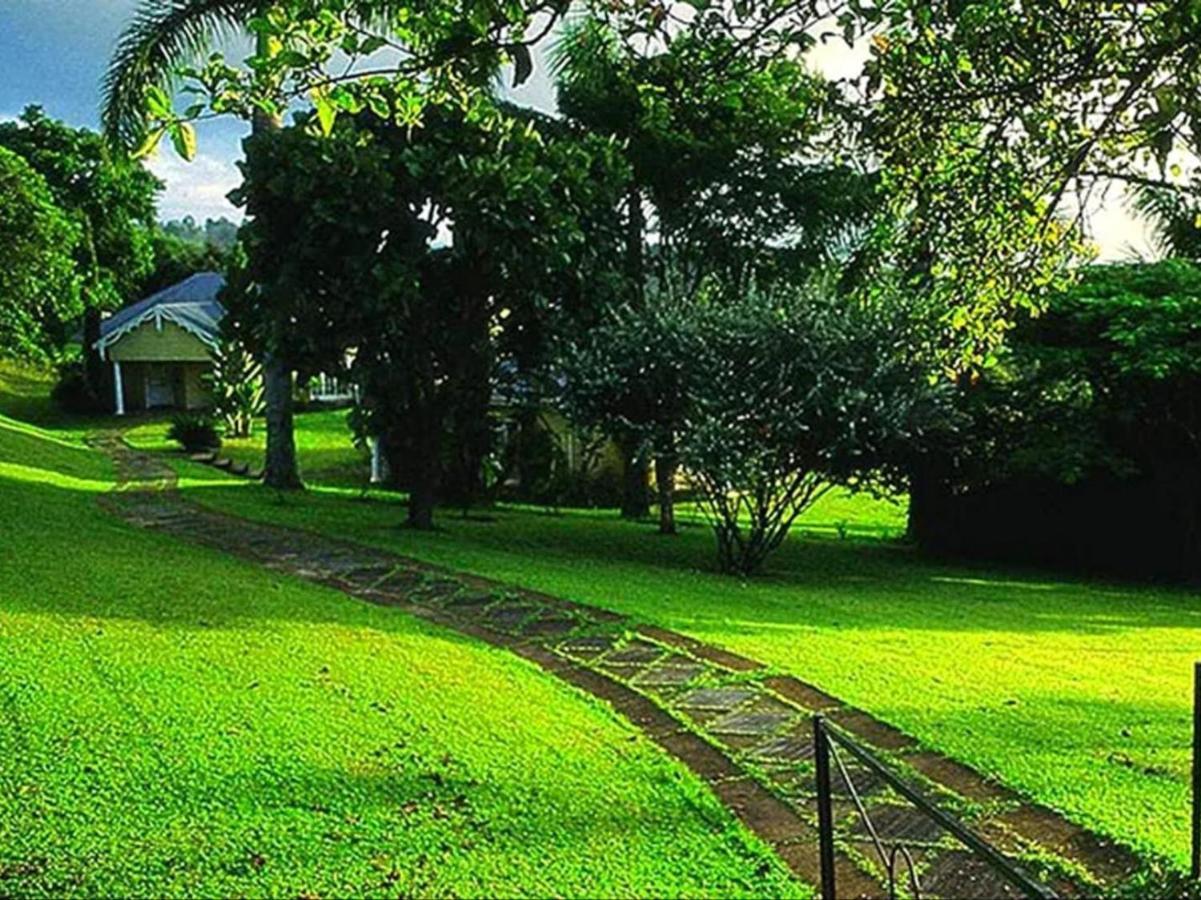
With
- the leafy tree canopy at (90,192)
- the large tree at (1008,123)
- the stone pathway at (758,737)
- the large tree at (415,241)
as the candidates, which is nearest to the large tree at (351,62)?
the large tree at (1008,123)

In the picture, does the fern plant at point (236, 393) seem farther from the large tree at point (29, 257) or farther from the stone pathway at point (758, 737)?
the stone pathway at point (758, 737)

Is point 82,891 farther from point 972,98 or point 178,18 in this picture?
point 178,18

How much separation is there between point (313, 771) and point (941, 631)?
613 cm

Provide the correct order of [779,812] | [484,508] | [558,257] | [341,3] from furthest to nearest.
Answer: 1. [484,508]
2. [558,257]
3. [779,812]
4. [341,3]

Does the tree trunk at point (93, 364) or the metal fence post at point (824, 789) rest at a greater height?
the tree trunk at point (93, 364)

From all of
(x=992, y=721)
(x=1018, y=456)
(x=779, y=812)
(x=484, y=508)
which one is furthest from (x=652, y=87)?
(x=484, y=508)

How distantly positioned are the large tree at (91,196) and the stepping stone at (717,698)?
29494mm

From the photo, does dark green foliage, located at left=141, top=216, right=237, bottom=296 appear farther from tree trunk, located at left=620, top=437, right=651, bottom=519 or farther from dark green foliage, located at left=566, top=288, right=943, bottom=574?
dark green foliage, located at left=566, top=288, right=943, bottom=574

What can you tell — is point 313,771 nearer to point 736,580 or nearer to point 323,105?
point 323,105

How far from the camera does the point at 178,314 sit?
3525 centimetres

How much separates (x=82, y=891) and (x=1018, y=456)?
13.5m

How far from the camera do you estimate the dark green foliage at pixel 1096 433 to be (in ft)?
46.9

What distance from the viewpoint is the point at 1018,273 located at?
671 cm

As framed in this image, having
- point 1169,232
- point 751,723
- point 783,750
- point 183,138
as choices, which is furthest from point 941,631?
point 1169,232
